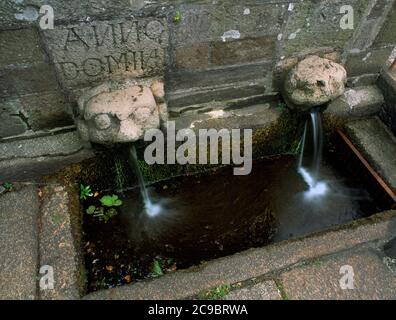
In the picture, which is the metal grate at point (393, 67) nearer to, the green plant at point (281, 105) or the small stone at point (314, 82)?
the small stone at point (314, 82)

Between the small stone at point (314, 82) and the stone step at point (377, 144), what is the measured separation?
2.18 ft

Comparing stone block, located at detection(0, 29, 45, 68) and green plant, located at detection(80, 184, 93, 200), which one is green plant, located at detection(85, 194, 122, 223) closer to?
green plant, located at detection(80, 184, 93, 200)

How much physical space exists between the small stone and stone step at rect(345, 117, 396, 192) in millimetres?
664

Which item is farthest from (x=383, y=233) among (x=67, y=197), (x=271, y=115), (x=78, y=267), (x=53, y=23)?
(x=53, y=23)

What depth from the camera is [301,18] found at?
2.70 m

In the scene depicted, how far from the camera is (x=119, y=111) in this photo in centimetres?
244

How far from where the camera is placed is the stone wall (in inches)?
88.7

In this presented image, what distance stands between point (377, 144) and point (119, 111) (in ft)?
7.75

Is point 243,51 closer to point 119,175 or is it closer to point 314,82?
point 314,82

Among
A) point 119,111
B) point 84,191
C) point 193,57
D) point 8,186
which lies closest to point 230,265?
point 119,111

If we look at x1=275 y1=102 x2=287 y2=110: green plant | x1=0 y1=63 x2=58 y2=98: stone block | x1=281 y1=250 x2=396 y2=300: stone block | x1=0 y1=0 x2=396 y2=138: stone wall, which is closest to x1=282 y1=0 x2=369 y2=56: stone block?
x1=0 y1=0 x2=396 y2=138: stone wall

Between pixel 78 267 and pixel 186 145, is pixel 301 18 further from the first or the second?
pixel 78 267
